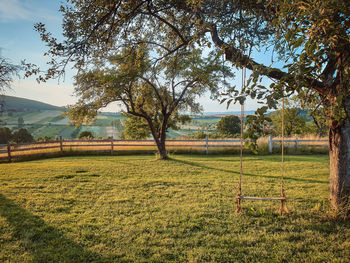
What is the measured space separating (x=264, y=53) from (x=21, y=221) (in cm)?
510

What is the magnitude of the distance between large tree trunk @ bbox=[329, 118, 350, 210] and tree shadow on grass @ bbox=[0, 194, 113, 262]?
3830 mm

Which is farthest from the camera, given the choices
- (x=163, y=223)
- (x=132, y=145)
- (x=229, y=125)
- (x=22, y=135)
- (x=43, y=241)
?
(x=229, y=125)

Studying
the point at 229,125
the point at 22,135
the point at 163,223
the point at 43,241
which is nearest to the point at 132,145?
the point at 163,223

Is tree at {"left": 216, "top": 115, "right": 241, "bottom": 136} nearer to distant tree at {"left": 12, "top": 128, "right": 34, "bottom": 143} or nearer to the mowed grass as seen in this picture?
distant tree at {"left": 12, "top": 128, "right": 34, "bottom": 143}

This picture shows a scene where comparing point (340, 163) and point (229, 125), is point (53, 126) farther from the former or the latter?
point (340, 163)

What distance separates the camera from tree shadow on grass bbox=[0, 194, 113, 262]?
284 cm

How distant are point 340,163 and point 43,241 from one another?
4.83 meters

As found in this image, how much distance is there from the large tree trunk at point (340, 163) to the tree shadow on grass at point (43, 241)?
151 inches

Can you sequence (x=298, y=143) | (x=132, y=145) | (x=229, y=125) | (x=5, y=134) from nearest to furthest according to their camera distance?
(x=132, y=145) < (x=298, y=143) < (x=5, y=134) < (x=229, y=125)

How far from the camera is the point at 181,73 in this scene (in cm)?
1116

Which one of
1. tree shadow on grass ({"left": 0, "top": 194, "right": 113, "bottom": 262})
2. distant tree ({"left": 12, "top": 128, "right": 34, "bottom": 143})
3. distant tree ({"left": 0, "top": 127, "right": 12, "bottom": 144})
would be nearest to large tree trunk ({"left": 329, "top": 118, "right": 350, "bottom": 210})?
tree shadow on grass ({"left": 0, "top": 194, "right": 113, "bottom": 262})

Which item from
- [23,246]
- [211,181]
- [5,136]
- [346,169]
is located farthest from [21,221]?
[5,136]

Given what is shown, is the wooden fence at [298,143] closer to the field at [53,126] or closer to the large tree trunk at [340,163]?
the large tree trunk at [340,163]

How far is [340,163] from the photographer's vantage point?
12.7 feet
